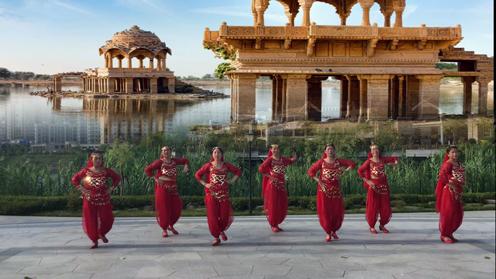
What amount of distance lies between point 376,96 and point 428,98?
1.73 meters

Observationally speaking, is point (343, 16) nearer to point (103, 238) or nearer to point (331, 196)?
point (331, 196)

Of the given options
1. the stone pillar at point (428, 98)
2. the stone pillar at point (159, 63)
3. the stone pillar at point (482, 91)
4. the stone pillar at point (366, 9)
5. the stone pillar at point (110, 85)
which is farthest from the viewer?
the stone pillar at point (159, 63)

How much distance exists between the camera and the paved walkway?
5750 mm

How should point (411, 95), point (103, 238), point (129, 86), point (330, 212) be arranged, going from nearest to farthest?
point (103, 238), point (330, 212), point (411, 95), point (129, 86)

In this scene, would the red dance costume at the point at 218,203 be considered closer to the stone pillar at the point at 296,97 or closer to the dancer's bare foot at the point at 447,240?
the dancer's bare foot at the point at 447,240

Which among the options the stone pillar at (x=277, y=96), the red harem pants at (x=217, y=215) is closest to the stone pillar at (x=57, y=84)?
the stone pillar at (x=277, y=96)

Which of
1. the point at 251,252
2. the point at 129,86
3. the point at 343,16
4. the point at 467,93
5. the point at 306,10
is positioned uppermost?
the point at 343,16

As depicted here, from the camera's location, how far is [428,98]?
1697 cm

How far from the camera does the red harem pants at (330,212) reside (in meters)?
7.09

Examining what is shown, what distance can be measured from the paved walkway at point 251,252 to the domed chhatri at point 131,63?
40636mm

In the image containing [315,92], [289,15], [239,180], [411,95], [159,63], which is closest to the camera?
[239,180]

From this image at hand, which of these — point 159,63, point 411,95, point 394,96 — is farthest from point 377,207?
point 159,63

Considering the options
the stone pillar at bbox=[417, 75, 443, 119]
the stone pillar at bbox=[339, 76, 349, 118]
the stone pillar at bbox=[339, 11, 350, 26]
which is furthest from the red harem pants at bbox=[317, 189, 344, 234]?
the stone pillar at bbox=[339, 76, 349, 118]

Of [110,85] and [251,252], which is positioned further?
[110,85]
